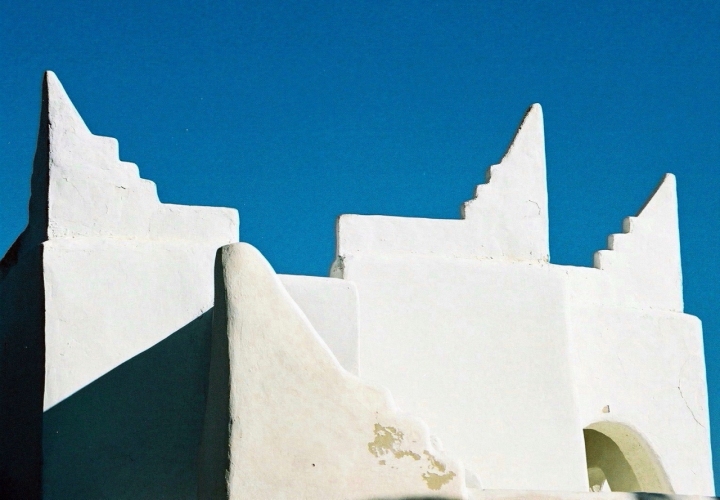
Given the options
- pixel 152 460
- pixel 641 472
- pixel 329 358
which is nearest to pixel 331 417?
pixel 329 358

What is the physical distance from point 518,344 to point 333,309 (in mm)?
2341

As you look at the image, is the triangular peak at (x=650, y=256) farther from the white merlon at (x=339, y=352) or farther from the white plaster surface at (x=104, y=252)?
the white plaster surface at (x=104, y=252)

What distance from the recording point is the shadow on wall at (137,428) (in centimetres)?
1037

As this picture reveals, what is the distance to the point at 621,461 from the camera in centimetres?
1451

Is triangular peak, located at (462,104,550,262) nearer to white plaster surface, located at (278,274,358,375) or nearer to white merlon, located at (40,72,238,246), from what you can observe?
white plaster surface, located at (278,274,358,375)

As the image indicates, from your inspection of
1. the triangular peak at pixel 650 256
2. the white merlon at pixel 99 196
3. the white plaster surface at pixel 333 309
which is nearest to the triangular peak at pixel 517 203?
the triangular peak at pixel 650 256

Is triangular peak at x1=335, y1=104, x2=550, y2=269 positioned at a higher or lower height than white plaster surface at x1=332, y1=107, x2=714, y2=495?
higher

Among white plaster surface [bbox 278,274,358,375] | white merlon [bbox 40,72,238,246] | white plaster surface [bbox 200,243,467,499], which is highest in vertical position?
white merlon [bbox 40,72,238,246]

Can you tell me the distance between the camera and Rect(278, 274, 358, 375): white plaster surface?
1131cm

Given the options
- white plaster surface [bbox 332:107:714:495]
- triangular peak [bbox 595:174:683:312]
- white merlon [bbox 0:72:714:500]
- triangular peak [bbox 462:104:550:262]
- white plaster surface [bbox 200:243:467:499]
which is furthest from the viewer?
triangular peak [bbox 595:174:683:312]

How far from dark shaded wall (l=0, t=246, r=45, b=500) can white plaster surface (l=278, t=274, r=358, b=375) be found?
7.32 feet

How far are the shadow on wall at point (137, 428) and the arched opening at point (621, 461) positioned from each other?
16.8 ft

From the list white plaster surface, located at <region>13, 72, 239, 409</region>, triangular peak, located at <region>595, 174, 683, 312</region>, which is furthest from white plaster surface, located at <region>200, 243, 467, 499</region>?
triangular peak, located at <region>595, 174, 683, 312</region>

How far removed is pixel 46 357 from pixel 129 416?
2.86 ft
